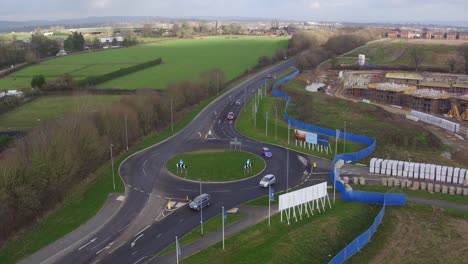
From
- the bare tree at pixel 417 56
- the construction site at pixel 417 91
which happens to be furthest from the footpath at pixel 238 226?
the bare tree at pixel 417 56

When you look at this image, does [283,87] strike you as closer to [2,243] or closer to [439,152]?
[439,152]

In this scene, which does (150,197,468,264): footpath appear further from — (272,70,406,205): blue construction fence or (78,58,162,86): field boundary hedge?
(78,58,162,86): field boundary hedge

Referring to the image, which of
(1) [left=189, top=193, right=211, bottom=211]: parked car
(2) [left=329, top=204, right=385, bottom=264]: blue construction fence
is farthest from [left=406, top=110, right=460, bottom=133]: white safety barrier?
(1) [left=189, top=193, right=211, bottom=211]: parked car

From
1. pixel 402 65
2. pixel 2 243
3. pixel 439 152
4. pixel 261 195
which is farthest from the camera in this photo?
pixel 402 65

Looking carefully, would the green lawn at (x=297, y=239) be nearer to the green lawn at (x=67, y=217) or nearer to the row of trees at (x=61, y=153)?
the green lawn at (x=67, y=217)

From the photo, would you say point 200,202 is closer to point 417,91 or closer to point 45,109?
point 45,109

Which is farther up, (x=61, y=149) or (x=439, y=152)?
(x=61, y=149)

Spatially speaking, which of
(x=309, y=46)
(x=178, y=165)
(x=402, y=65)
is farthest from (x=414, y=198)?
(x=309, y=46)

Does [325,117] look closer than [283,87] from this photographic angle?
Yes

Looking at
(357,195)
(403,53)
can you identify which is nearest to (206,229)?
(357,195)
